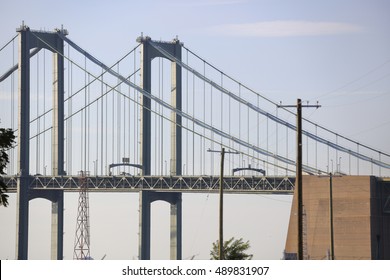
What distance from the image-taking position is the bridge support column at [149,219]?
431ft

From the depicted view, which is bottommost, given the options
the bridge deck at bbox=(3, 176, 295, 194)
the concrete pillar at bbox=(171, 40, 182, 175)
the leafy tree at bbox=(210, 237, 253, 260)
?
the leafy tree at bbox=(210, 237, 253, 260)

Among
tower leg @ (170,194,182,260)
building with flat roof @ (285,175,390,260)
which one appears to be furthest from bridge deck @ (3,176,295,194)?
building with flat roof @ (285,175,390,260)

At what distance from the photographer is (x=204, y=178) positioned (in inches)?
4998

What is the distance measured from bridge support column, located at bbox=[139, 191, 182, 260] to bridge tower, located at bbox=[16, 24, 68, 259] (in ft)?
27.4

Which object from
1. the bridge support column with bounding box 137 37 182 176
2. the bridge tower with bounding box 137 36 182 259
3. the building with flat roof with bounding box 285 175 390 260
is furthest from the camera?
the bridge tower with bounding box 137 36 182 259

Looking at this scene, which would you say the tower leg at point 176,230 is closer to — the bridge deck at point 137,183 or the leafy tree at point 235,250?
the bridge deck at point 137,183

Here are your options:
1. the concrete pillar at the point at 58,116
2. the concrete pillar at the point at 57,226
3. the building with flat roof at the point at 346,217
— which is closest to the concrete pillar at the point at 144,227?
the concrete pillar at the point at 57,226

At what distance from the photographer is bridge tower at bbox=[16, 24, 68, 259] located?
130 metres

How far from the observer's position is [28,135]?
430ft

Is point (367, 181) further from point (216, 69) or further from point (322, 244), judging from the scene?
point (216, 69)

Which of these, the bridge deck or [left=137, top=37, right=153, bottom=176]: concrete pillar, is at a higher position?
[left=137, top=37, right=153, bottom=176]: concrete pillar

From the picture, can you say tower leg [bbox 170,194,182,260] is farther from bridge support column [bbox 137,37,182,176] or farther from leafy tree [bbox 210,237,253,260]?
leafy tree [bbox 210,237,253,260]

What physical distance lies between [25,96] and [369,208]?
141 feet
